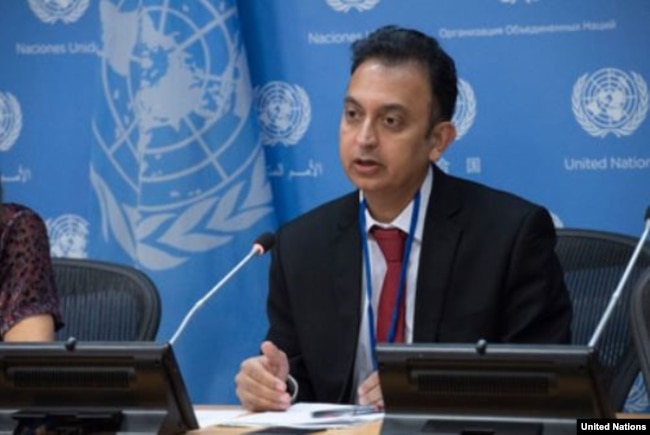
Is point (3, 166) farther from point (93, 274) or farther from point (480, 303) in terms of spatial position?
point (480, 303)

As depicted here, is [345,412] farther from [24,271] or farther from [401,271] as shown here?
[24,271]

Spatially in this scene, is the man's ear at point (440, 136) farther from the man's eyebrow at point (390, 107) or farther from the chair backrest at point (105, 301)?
the chair backrest at point (105, 301)

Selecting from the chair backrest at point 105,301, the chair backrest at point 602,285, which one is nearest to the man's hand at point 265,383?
the chair backrest at point 105,301

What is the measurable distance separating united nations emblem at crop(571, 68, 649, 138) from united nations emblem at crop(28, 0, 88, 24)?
1.93 metres

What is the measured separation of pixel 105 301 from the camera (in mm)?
3670

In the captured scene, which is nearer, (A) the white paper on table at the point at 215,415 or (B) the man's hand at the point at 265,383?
(A) the white paper on table at the point at 215,415

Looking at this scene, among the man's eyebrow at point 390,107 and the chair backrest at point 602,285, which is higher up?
the man's eyebrow at point 390,107

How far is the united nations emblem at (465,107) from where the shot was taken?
4469 millimetres

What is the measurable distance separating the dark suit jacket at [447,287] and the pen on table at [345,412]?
1.14 feet

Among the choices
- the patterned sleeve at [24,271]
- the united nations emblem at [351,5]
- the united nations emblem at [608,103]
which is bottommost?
the patterned sleeve at [24,271]

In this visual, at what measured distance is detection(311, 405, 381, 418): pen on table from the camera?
300 centimetres

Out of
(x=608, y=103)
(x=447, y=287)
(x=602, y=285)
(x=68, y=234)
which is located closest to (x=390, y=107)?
(x=447, y=287)

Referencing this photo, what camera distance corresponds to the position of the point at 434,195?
360 cm

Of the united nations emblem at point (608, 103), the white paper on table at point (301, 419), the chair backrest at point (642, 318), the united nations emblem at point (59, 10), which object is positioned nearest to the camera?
the chair backrest at point (642, 318)
